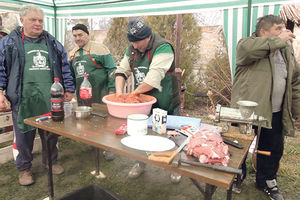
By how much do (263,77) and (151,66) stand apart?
116 centimetres

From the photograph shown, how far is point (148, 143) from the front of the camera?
1.60 meters

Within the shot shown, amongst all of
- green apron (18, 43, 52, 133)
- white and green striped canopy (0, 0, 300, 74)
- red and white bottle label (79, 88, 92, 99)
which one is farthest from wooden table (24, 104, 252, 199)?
white and green striped canopy (0, 0, 300, 74)

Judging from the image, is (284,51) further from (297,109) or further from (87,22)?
(87,22)

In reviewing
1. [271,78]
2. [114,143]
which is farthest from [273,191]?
[114,143]

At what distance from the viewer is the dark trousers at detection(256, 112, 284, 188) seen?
253 centimetres

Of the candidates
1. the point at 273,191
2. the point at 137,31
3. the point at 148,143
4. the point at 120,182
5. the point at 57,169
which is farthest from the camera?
the point at 57,169

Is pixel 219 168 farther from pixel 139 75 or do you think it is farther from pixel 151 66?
pixel 139 75

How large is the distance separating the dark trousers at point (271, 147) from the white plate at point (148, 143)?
5.03ft

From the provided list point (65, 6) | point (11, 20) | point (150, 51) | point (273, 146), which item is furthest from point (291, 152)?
point (11, 20)

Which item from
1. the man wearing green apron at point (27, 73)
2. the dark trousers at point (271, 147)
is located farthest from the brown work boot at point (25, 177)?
the dark trousers at point (271, 147)

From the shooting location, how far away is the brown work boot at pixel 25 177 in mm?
2791

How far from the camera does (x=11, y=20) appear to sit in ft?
26.2

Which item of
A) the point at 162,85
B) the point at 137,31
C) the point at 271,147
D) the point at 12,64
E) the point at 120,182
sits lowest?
the point at 120,182

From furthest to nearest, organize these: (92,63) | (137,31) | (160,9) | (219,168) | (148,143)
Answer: (160,9), (92,63), (137,31), (148,143), (219,168)
